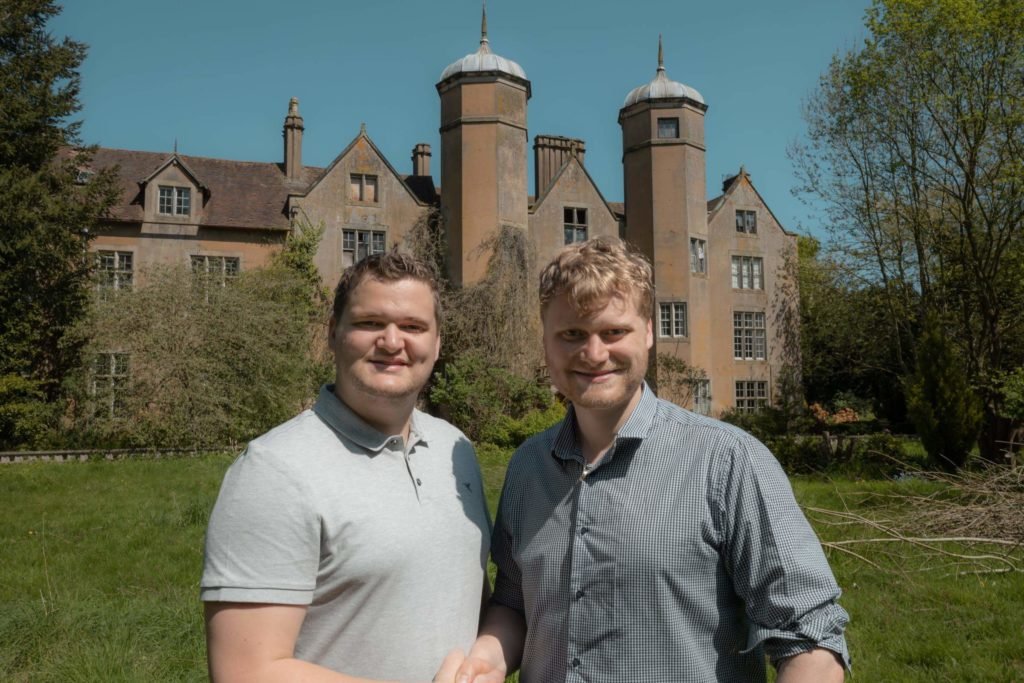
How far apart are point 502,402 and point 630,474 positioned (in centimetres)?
2104

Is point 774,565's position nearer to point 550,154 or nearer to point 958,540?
point 958,540

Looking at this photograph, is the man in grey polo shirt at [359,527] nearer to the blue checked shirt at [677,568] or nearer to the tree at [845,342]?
the blue checked shirt at [677,568]

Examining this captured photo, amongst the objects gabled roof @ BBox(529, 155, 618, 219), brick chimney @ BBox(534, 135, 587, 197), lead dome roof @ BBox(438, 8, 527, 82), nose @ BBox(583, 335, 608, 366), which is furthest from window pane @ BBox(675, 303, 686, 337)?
nose @ BBox(583, 335, 608, 366)

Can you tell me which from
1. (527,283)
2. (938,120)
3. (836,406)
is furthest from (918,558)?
(836,406)

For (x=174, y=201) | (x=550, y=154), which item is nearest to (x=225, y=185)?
(x=174, y=201)

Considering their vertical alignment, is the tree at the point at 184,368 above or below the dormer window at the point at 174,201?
below

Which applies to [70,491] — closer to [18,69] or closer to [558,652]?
[558,652]

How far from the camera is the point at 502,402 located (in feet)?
76.3

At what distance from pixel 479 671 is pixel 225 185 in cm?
2892

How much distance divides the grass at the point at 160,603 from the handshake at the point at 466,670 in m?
3.15

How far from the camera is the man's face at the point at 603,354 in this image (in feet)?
7.47

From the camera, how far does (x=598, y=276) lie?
223 centimetres

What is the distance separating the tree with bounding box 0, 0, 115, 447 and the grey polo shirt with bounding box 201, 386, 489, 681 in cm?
2091

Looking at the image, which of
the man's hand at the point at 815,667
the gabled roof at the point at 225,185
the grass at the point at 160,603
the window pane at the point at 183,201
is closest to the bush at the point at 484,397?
the gabled roof at the point at 225,185
